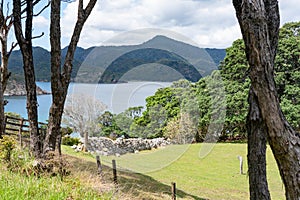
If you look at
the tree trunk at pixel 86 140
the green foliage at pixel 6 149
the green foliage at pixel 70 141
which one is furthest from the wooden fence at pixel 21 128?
the green foliage at pixel 6 149

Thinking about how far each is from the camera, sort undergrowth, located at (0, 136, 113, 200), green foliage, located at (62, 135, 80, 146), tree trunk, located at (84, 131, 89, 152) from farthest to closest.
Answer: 1. green foliage, located at (62, 135, 80, 146)
2. tree trunk, located at (84, 131, 89, 152)
3. undergrowth, located at (0, 136, 113, 200)

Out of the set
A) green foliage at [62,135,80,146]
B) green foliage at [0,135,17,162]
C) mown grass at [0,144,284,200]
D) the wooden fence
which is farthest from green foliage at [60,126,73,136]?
green foliage at [0,135,17,162]

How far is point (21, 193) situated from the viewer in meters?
2.62

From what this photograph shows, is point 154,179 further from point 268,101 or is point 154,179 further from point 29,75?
point 268,101

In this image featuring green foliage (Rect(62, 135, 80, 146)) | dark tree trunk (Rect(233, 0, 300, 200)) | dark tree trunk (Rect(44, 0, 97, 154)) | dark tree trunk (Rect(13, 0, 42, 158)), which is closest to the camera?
dark tree trunk (Rect(233, 0, 300, 200))

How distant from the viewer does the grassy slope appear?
7.90m

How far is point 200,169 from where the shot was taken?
1262 cm

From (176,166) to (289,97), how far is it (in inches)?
358

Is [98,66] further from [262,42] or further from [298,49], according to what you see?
[298,49]

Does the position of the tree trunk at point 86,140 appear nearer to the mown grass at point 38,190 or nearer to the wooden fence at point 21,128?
the wooden fence at point 21,128

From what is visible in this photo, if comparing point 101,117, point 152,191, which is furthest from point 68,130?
point 152,191

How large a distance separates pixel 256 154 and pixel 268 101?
0.85m

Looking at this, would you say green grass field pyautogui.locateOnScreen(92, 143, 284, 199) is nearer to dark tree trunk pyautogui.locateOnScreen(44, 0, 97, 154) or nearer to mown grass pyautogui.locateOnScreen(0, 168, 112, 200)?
dark tree trunk pyautogui.locateOnScreen(44, 0, 97, 154)

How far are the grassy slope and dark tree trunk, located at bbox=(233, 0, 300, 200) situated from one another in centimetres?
379
